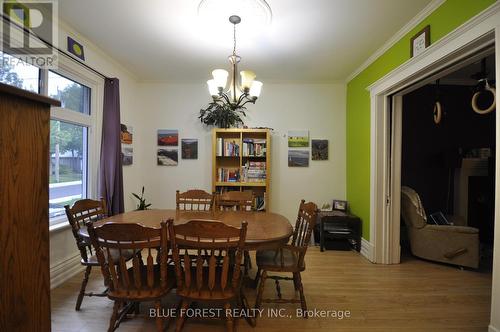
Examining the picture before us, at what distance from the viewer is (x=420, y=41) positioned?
229cm

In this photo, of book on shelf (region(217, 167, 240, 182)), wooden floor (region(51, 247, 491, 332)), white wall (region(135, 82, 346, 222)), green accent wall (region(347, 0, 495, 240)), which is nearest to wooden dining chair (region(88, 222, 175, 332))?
wooden floor (region(51, 247, 491, 332))

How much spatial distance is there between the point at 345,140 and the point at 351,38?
69.9 inches

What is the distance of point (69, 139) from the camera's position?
2789 mm

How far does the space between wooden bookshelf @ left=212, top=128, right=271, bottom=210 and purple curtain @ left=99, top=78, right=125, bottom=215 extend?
51.4 inches

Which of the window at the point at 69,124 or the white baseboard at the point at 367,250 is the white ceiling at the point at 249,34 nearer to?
the window at the point at 69,124

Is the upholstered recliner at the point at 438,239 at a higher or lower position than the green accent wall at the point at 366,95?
lower

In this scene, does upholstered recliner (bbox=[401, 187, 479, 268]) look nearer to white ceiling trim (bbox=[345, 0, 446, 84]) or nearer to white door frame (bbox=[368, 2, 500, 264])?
white door frame (bbox=[368, 2, 500, 264])

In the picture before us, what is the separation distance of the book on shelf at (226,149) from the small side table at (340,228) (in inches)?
63.8

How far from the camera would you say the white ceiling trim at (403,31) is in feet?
6.96

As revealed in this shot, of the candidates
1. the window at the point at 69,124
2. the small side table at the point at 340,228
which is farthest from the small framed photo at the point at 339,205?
the window at the point at 69,124

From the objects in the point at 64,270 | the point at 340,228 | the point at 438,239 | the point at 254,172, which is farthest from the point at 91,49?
the point at 438,239

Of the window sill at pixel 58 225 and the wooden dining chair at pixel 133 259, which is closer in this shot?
the wooden dining chair at pixel 133 259

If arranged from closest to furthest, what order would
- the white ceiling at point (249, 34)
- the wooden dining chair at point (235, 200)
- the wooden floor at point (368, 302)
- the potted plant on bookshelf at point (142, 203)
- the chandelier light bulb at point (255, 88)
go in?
the wooden floor at point (368, 302) → the white ceiling at point (249, 34) → the chandelier light bulb at point (255, 88) → the wooden dining chair at point (235, 200) → the potted plant on bookshelf at point (142, 203)

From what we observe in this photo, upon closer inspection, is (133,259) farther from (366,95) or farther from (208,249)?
(366,95)
